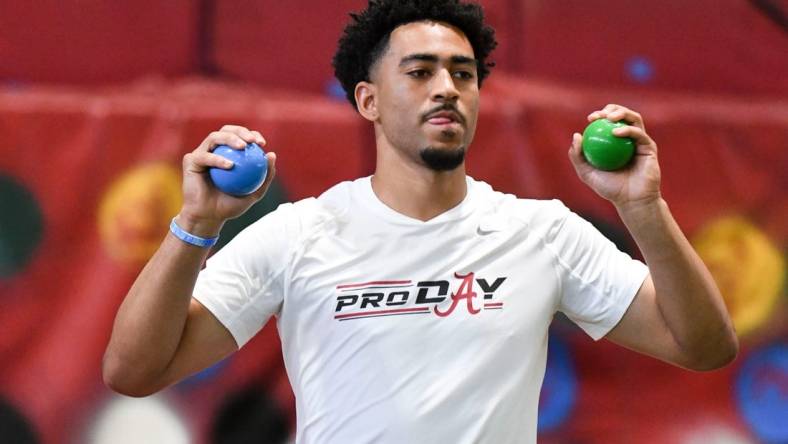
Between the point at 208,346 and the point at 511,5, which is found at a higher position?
the point at 511,5

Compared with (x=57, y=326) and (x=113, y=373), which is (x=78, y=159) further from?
(x=113, y=373)

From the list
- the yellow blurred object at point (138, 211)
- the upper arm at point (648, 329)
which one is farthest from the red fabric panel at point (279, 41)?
the upper arm at point (648, 329)

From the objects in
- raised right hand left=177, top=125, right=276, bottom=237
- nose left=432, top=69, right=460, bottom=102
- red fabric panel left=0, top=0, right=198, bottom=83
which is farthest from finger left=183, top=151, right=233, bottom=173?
red fabric panel left=0, top=0, right=198, bottom=83

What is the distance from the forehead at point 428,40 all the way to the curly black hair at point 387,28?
0.02 meters

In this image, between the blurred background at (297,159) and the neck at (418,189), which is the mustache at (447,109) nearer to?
the neck at (418,189)

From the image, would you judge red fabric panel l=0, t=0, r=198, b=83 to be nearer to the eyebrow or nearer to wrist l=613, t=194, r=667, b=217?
the eyebrow

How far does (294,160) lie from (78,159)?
53 centimetres

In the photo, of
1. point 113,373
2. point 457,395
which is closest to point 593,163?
point 457,395

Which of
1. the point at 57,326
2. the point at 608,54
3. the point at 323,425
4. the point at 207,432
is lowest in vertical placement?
the point at 207,432

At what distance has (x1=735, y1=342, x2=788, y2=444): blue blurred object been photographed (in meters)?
2.68

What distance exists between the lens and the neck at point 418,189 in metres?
1.80

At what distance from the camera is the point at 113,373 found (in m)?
1.60

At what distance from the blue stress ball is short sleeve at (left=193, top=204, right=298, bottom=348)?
0.19 m

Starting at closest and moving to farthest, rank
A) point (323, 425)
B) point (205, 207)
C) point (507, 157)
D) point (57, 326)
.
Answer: point (205, 207) < point (323, 425) < point (57, 326) < point (507, 157)
